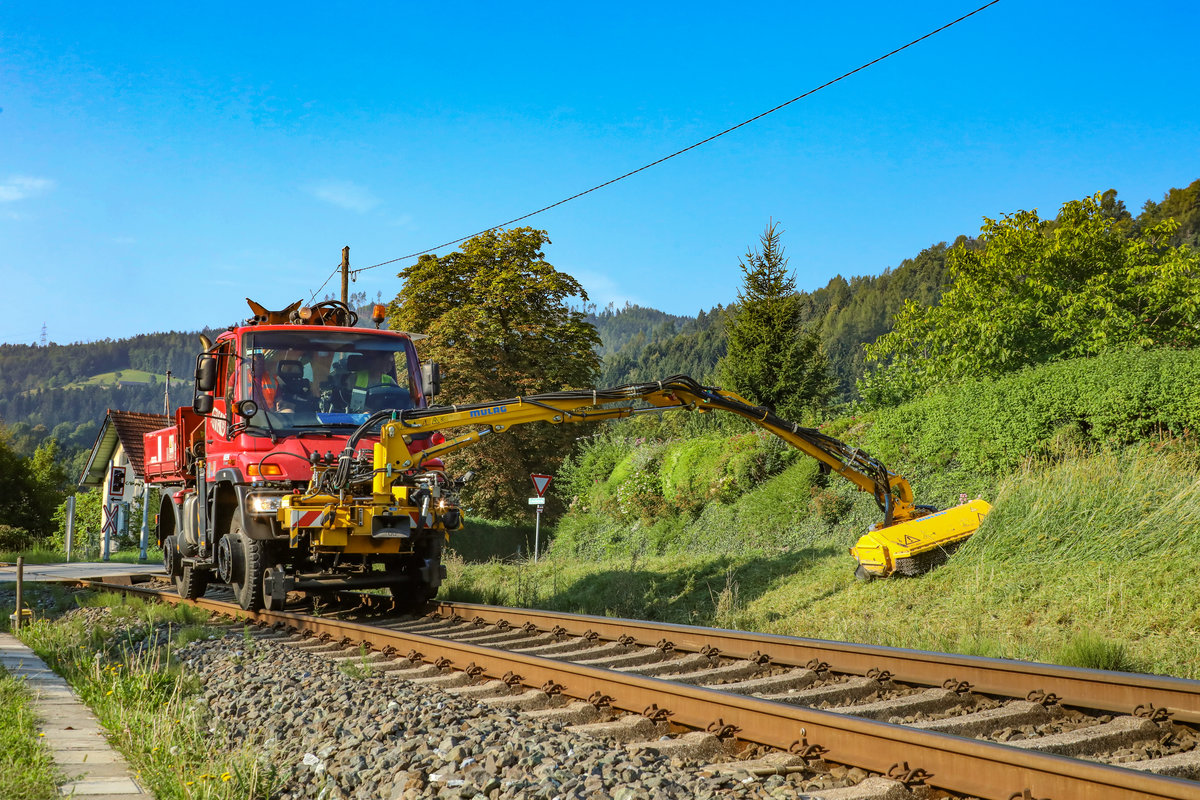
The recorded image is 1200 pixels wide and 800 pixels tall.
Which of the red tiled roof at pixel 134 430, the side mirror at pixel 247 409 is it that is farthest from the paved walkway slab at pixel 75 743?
the red tiled roof at pixel 134 430

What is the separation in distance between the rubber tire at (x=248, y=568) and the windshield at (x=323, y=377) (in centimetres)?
139

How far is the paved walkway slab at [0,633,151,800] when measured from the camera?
4.70 meters

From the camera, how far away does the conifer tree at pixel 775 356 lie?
2952 centimetres

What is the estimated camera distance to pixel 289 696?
22.2 feet

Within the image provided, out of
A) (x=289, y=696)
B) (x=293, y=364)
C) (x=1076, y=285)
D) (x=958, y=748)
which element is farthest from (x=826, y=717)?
(x=1076, y=285)

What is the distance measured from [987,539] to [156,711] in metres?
8.92

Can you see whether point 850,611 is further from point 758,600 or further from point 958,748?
point 958,748

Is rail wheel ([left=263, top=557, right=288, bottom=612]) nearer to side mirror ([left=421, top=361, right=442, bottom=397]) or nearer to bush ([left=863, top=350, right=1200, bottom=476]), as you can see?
side mirror ([left=421, top=361, right=442, bottom=397])

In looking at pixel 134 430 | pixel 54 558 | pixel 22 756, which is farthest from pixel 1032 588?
pixel 134 430

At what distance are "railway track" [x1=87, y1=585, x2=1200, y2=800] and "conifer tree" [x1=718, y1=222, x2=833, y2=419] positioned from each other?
2125cm

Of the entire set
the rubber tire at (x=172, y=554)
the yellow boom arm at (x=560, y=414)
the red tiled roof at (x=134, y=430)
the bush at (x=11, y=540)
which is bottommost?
the bush at (x=11, y=540)

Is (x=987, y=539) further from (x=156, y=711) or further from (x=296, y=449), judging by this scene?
(x=156, y=711)

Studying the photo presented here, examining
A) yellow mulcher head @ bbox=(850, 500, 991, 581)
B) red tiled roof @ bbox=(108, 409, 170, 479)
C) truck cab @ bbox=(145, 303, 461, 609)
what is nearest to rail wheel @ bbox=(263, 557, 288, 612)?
truck cab @ bbox=(145, 303, 461, 609)

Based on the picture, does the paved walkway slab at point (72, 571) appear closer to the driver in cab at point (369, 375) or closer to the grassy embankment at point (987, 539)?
the grassy embankment at point (987, 539)
